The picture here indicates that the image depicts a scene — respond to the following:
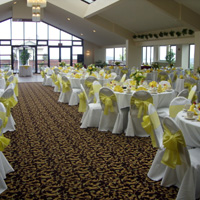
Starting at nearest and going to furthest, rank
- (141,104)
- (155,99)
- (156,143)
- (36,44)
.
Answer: (156,143), (141,104), (155,99), (36,44)

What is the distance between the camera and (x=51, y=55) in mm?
26281

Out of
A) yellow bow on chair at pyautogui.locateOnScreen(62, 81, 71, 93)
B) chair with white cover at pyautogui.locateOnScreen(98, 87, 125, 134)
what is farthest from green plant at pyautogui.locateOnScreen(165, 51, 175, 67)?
chair with white cover at pyautogui.locateOnScreen(98, 87, 125, 134)

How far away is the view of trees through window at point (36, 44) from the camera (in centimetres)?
2498

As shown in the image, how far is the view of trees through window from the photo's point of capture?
25.0 m

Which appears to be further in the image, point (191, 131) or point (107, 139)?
point (107, 139)

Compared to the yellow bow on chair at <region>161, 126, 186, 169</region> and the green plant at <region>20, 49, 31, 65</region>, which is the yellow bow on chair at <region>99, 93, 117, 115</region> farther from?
the green plant at <region>20, 49, 31, 65</region>

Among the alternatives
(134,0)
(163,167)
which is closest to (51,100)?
(134,0)

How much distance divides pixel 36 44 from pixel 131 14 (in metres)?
12.0

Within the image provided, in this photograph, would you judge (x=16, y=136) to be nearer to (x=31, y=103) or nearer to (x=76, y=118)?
(x=76, y=118)

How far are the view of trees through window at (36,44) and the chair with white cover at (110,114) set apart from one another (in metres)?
20.1

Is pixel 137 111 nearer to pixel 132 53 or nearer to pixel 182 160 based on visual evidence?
Answer: pixel 182 160

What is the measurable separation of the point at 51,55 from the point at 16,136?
20.9 metres

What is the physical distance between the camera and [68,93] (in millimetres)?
10078

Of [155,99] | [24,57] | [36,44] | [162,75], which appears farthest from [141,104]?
[36,44]
